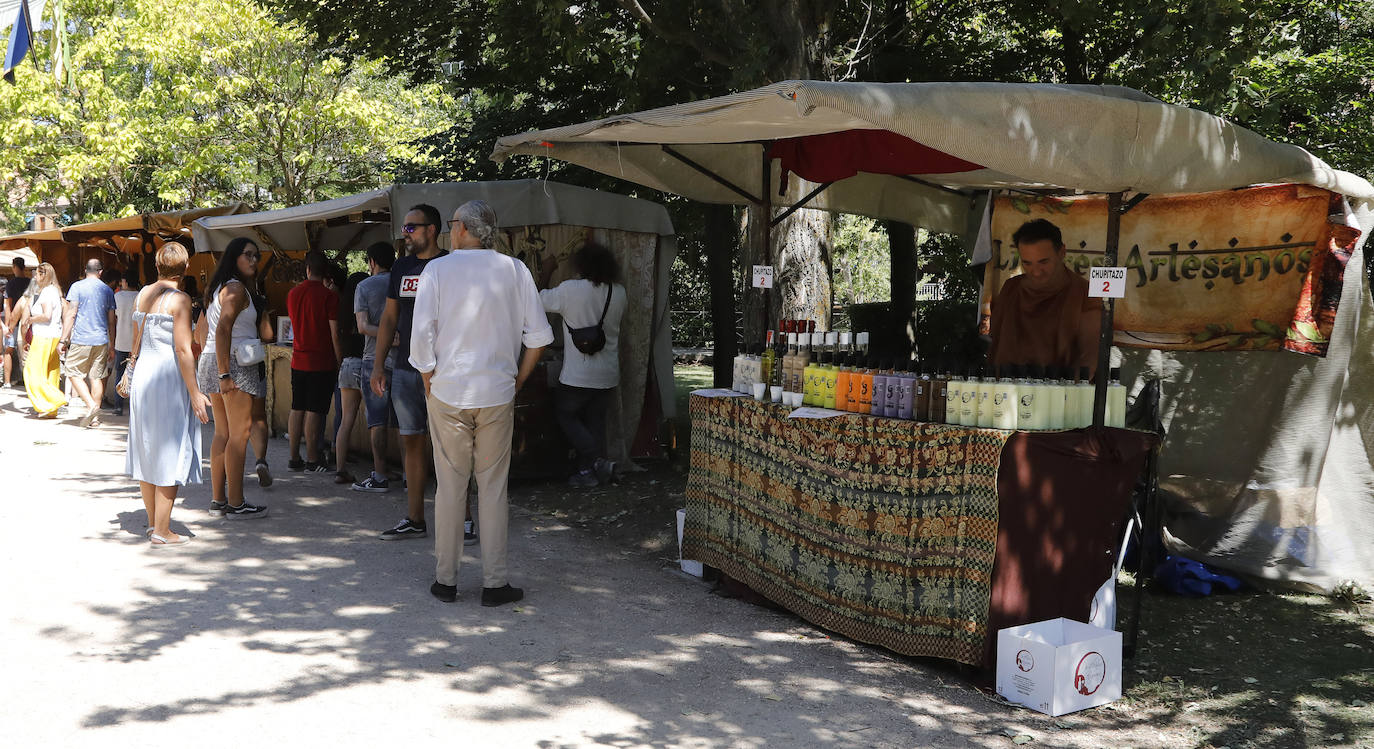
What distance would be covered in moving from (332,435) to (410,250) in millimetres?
4082

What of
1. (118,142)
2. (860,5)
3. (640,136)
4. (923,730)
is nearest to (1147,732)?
(923,730)

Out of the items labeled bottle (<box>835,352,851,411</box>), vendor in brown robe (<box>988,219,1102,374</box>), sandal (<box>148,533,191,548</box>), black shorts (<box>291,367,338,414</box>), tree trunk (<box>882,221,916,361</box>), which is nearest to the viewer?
labeled bottle (<box>835,352,851,411</box>)

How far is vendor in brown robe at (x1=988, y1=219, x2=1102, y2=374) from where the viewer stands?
5746 millimetres

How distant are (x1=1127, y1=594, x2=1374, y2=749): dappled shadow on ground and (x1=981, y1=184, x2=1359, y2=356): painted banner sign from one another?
1.68 metres

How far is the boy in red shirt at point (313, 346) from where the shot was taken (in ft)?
30.0

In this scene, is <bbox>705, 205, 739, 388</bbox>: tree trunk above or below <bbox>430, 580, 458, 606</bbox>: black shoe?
above

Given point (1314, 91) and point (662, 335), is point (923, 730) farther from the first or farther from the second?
point (1314, 91)

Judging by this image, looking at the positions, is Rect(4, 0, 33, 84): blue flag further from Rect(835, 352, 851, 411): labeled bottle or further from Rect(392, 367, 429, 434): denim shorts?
Rect(835, 352, 851, 411): labeled bottle

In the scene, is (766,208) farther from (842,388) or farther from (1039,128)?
(1039,128)

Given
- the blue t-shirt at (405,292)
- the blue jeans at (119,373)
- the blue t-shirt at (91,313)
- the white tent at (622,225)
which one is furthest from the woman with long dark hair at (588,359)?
the blue t-shirt at (91,313)

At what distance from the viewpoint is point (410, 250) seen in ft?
23.2

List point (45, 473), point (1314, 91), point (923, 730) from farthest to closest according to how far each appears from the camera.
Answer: point (1314, 91)
point (45, 473)
point (923, 730)

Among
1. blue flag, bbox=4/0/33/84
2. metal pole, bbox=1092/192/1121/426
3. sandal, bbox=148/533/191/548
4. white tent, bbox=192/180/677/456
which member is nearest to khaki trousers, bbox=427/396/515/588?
sandal, bbox=148/533/191/548

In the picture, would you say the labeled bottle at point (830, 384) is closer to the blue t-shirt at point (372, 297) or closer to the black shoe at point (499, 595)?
the black shoe at point (499, 595)
